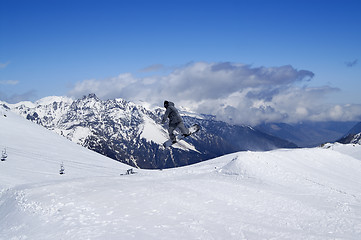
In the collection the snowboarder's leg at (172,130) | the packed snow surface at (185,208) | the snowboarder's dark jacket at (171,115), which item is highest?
the snowboarder's dark jacket at (171,115)

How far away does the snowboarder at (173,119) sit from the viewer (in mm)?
22508

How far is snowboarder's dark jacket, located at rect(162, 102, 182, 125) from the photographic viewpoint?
22495 millimetres

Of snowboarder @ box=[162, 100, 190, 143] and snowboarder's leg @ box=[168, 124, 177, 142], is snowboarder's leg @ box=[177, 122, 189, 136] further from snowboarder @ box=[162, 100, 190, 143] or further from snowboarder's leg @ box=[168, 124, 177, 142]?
snowboarder's leg @ box=[168, 124, 177, 142]

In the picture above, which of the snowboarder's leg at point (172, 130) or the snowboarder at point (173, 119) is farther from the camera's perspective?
the snowboarder's leg at point (172, 130)

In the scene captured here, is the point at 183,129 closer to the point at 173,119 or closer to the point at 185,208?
the point at 173,119

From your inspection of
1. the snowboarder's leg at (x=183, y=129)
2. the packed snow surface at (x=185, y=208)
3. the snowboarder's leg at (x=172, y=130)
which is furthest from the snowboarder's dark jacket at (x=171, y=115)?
the packed snow surface at (x=185, y=208)

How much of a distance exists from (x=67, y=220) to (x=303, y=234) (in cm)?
1159

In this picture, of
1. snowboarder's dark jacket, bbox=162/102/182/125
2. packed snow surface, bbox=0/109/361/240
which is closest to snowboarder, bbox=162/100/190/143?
snowboarder's dark jacket, bbox=162/102/182/125

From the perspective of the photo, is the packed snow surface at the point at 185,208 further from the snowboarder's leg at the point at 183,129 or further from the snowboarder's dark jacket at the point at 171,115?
the snowboarder's dark jacket at the point at 171,115

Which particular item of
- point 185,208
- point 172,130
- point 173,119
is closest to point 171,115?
point 173,119

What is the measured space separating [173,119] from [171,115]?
48 centimetres

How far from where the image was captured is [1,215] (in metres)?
16.1

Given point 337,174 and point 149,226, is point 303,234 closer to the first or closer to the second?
point 149,226

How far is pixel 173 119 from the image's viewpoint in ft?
77.7
